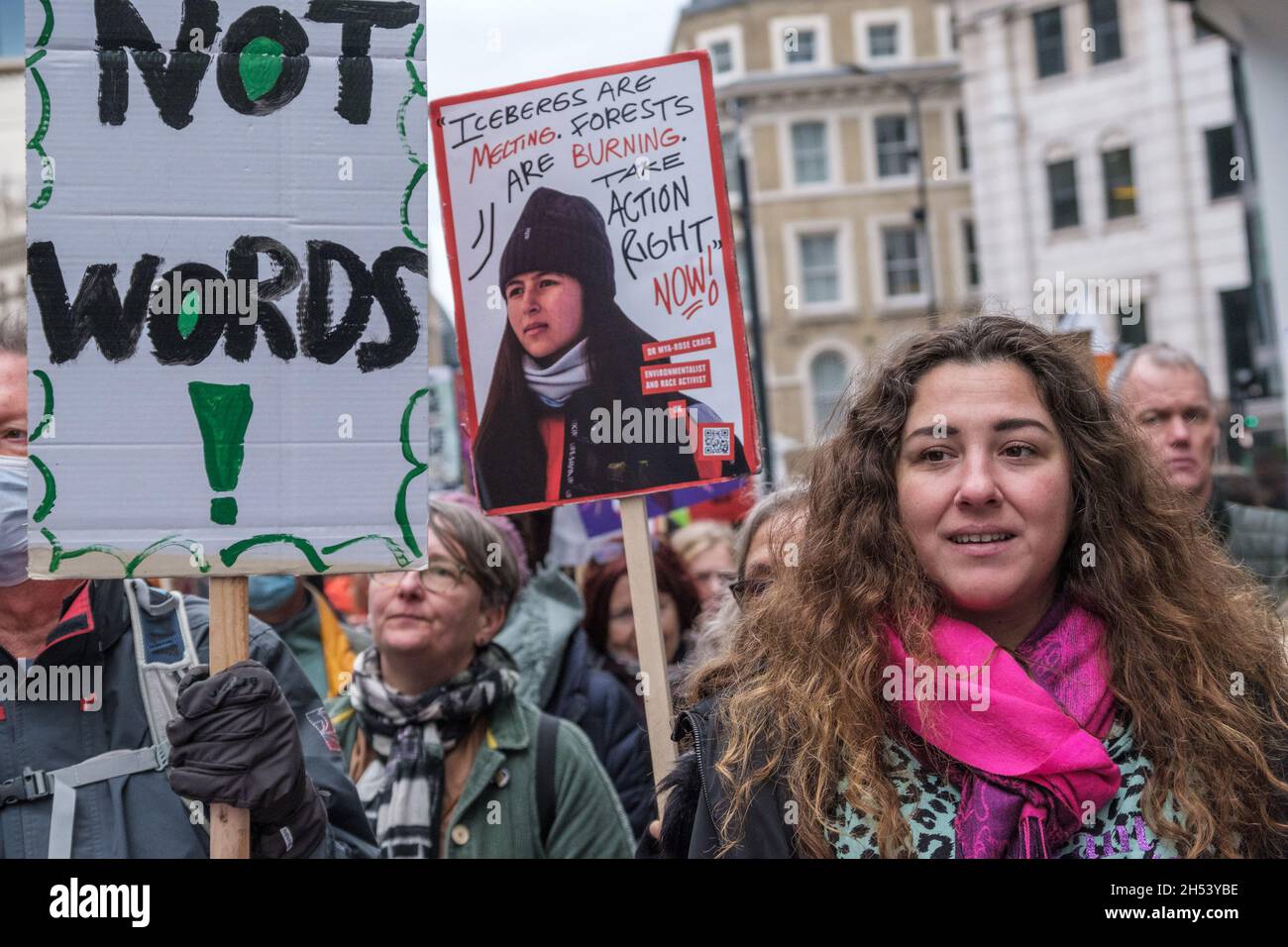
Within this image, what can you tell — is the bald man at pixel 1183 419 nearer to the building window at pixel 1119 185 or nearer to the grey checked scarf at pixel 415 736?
the grey checked scarf at pixel 415 736

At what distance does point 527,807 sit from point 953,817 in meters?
1.51

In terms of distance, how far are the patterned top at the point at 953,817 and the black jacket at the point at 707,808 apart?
0.10 meters

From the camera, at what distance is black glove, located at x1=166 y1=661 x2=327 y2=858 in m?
2.48

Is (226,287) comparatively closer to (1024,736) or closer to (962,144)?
(1024,736)

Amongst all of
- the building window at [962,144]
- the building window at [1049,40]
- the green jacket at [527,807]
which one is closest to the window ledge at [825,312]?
the building window at [962,144]

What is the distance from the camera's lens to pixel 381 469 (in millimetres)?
2697

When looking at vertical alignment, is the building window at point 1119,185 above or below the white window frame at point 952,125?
below

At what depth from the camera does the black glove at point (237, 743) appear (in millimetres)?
→ 2477

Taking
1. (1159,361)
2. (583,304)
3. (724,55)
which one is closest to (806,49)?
(724,55)

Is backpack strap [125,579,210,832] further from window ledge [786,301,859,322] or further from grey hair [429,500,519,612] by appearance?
window ledge [786,301,859,322]

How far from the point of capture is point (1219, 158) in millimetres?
26062

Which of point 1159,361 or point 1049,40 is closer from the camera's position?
point 1159,361

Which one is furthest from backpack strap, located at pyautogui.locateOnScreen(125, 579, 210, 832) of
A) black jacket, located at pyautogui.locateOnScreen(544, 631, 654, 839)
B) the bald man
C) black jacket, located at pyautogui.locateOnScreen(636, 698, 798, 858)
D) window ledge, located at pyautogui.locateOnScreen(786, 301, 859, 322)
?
window ledge, located at pyautogui.locateOnScreen(786, 301, 859, 322)
